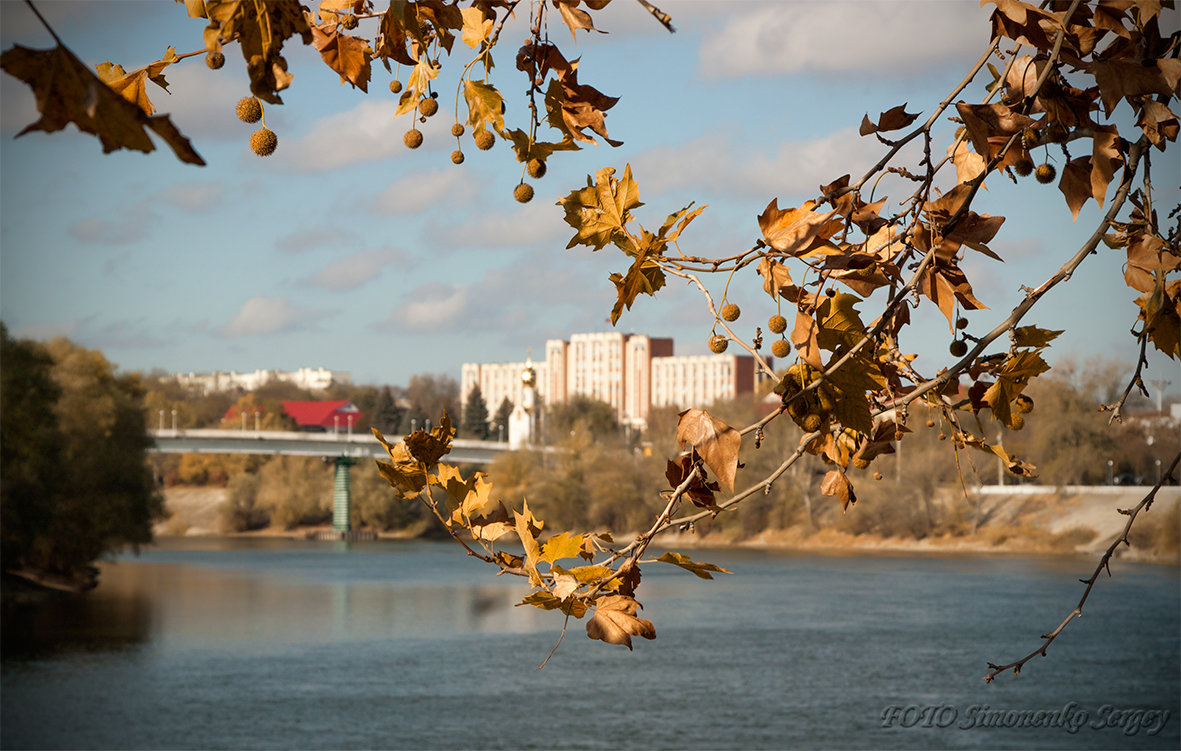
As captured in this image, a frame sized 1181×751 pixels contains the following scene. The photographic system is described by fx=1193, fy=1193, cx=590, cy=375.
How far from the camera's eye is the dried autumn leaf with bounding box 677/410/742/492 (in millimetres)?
994

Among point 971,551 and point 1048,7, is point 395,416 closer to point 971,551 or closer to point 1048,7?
point 971,551

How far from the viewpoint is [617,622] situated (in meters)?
1.13

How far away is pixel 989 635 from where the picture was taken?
2645 cm

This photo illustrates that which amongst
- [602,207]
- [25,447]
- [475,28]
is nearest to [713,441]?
[602,207]

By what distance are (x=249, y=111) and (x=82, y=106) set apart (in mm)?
470

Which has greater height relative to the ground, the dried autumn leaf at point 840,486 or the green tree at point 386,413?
the green tree at point 386,413

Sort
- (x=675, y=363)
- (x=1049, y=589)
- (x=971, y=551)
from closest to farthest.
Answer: (x=1049, y=589)
(x=971, y=551)
(x=675, y=363)

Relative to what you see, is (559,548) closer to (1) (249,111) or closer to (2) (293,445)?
(1) (249,111)

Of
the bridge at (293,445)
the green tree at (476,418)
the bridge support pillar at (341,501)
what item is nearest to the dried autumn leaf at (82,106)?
the bridge at (293,445)

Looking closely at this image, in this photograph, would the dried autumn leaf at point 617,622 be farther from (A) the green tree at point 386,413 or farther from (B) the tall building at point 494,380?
(B) the tall building at point 494,380

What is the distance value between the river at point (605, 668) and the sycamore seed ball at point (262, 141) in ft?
59.4

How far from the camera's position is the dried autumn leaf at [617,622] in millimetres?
1108

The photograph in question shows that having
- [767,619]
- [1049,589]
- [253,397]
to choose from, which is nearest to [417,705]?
[767,619]

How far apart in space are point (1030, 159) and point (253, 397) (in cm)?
8391
